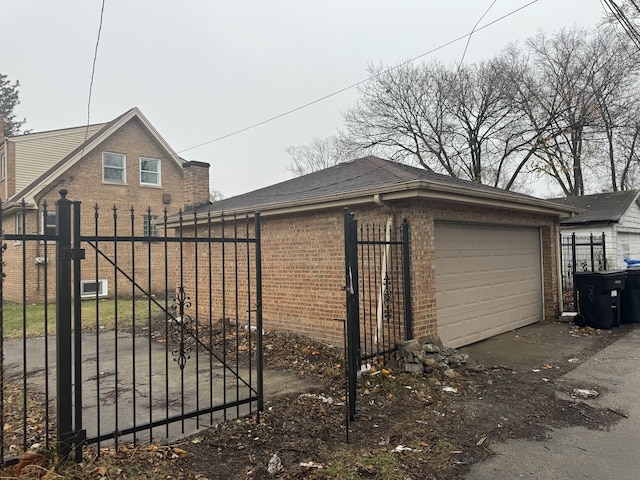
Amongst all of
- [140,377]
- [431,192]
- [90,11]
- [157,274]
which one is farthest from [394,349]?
[157,274]

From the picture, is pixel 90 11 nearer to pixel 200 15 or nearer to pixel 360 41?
pixel 200 15

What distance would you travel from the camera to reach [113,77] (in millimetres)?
10133

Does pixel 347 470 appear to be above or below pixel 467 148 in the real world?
below

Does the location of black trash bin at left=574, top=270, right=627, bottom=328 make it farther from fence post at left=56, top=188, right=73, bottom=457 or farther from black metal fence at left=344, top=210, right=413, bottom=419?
fence post at left=56, top=188, right=73, bottom=457

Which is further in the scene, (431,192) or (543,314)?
(543,314)

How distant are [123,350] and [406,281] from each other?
524 centimetres

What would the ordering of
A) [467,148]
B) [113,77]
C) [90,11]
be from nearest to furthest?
[90,11]
[113,77]
[467,148]

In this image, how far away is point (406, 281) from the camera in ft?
20.9

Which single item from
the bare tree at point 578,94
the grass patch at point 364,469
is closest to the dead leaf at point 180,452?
the grass patch at point 364,469

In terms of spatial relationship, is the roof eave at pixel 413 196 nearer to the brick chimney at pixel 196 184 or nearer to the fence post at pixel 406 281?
the fence post at pixel 406 281

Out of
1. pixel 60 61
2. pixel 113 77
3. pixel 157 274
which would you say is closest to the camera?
pixel 60 61

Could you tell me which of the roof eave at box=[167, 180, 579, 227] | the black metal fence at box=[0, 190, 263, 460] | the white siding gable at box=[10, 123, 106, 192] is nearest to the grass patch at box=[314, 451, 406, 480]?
the black metal fence at box=[0, 190, 263, 460]

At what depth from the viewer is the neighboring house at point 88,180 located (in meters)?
16.2

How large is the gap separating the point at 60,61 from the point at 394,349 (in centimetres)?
772
